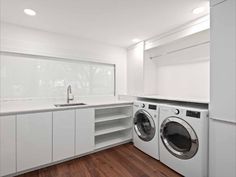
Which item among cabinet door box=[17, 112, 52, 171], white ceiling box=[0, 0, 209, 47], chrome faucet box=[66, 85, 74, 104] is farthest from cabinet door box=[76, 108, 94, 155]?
white ceiling box=[0, 0, 209, 47]

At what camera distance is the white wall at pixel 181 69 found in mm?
2262

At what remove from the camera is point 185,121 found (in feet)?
5.52

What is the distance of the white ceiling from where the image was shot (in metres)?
1.60

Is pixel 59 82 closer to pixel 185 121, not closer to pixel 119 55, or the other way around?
pixel 119 55

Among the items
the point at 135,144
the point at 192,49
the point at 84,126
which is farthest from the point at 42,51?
the point at 192,49

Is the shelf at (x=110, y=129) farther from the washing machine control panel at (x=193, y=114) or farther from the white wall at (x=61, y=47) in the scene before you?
the washing machine control panel at (x=193, y=114)

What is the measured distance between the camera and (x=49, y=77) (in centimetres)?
250

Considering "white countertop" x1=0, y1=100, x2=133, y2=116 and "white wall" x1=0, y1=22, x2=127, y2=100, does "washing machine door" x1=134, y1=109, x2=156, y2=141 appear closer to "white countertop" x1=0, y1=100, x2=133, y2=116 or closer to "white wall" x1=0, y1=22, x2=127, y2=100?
"white countertop" x1=0, y1=100, x2=133, y2=116

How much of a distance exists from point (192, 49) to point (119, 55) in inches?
63.9

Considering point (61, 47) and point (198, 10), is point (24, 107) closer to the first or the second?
point (61, 47)

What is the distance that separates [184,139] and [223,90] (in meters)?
0.81

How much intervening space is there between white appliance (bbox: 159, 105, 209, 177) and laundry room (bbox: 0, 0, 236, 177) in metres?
0.01

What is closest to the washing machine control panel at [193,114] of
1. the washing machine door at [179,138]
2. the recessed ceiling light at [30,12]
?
the washing machine door at [179,138]

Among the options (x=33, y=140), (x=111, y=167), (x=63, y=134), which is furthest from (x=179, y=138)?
(x=33, y=140)
